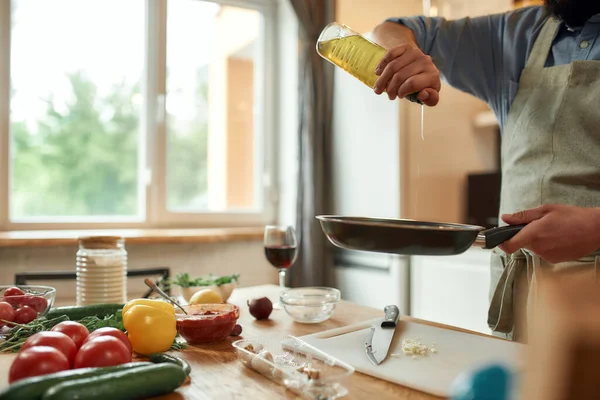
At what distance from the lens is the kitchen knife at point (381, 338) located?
781 millimetres

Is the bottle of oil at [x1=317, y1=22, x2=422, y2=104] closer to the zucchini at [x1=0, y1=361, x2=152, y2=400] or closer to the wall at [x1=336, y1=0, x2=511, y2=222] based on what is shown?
the zucchini at [x1=0, y1=361, x2=152, y2=400]

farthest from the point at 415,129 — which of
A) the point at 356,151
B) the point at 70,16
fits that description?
the point at 70,16

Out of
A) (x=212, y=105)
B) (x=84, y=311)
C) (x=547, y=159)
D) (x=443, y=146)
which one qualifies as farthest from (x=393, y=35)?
(x=212, y=105)

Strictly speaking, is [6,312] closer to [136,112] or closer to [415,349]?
[415,349]

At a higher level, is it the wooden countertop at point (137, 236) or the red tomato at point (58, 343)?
the wooden countertop at point (137, 236)

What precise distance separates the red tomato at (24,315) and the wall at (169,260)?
1440 mm

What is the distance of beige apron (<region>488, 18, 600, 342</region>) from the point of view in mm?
1058

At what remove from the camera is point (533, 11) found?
1253 mm

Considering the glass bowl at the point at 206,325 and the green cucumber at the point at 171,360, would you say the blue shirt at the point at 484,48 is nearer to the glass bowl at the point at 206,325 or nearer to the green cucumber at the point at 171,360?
the glass bowl at the point at 206,325

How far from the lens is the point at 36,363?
65cm

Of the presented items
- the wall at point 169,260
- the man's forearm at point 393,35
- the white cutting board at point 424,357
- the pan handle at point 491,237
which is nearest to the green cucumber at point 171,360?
the white cutting board at point 424,357

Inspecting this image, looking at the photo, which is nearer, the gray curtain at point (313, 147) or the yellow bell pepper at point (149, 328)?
the yellow bell pepper at point (149, 328)

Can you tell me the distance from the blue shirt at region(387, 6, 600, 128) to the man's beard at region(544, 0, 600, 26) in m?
0.10

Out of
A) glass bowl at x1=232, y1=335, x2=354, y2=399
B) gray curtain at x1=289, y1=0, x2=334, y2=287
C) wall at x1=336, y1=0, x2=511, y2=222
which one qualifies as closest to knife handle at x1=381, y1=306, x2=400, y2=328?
glass bowl at x1=232, y1=335, x2=354, y2=399
